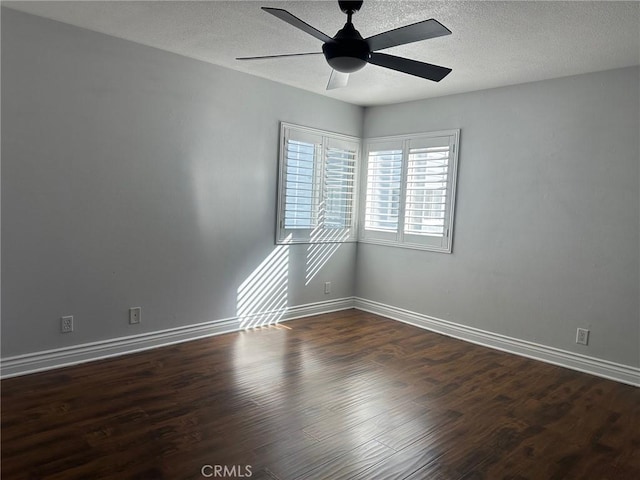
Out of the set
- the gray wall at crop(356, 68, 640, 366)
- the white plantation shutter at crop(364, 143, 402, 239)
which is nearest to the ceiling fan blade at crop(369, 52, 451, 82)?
the gray wall at crop(356, 68, 640, 366)

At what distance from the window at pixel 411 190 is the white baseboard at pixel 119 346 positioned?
145cm

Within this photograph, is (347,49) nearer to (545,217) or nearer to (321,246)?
(545,217)

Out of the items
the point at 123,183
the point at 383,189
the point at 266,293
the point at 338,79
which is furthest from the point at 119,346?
the point at 383,189

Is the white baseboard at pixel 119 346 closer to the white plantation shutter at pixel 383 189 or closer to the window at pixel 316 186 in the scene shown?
the window at pixel 316 186

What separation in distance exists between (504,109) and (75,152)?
148 inches

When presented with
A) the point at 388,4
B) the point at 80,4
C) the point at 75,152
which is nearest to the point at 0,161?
the point at 75,152

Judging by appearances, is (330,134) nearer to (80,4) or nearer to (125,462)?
(80,4)

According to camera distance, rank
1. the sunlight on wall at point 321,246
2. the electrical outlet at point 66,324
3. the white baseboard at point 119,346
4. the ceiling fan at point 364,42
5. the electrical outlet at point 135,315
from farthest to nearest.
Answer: the sunlight on wall at point 321,246, the electrical outlet at point 135,315, the electrical outlet at point 66,324, the white baseboard at point 119,346, the ceiling fan at point 364,42

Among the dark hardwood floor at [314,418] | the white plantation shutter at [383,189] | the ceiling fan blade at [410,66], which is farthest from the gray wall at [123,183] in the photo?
the ceiling fan blade at [410,66]

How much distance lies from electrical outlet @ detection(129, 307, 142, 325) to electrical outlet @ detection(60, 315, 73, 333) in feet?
1.48

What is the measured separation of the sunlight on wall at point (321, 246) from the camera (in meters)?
4.97

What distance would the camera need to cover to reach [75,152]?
319 cm

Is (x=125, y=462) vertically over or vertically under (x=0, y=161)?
under

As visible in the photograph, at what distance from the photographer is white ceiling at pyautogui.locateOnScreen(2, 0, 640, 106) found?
2.56 metres
